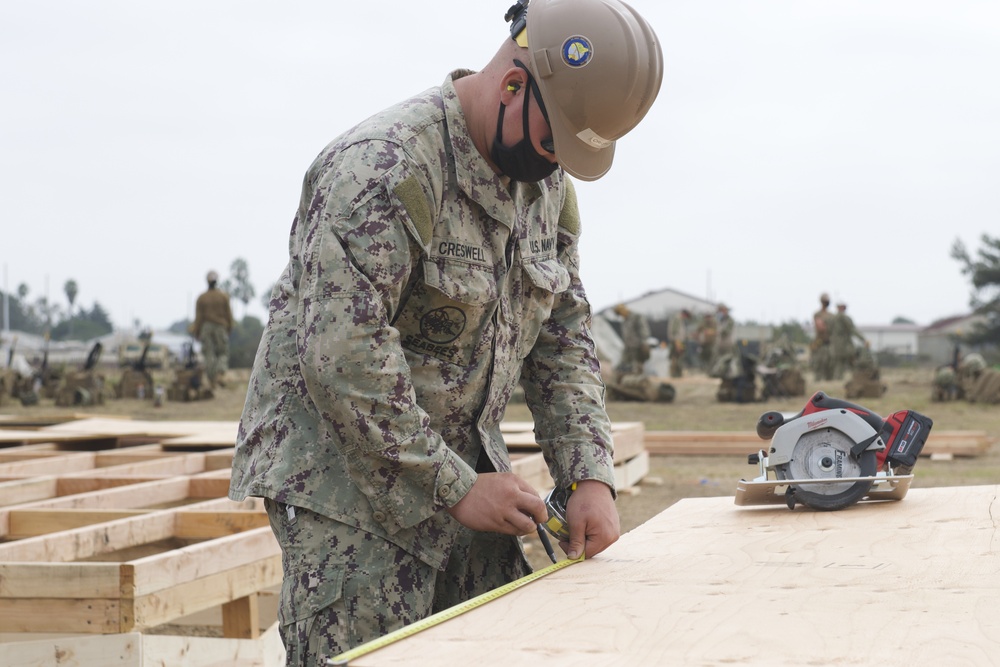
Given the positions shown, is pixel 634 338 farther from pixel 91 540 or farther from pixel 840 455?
pixel 840 455

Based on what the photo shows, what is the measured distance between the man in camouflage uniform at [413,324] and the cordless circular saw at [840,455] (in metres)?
0.75

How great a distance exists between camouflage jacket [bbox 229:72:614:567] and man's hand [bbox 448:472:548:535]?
25 mm

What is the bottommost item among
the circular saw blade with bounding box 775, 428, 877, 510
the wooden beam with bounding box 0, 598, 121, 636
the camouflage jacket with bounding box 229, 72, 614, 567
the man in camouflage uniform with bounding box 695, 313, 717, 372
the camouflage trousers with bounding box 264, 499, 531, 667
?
the wooden beam with bounding box 0, 598, 121, 636

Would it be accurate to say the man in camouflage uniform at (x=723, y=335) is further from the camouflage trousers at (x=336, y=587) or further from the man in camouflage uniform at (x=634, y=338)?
the camouflage trousers at (x=336, y=587)

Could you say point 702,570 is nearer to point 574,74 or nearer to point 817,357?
point 574,74

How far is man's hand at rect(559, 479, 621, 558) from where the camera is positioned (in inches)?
94.0

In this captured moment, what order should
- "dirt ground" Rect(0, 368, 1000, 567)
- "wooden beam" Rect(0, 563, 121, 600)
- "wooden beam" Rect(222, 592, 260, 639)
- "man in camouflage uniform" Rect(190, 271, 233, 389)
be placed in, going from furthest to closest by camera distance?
"man in camouflage uniform" Rect(190, 271, 233, 389), "dirt ground" Rect(0, 368, 1000, 567), "wooden beam" Rect(222, 592, 260, 639), "wooden beam" Rect(0, 563, 121, 600)

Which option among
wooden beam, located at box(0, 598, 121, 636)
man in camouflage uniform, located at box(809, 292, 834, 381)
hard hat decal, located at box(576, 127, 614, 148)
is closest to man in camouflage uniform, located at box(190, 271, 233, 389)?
man in camouflage uniform, located at box(809, 292, 834, 381)

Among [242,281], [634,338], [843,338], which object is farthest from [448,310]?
[242,281]

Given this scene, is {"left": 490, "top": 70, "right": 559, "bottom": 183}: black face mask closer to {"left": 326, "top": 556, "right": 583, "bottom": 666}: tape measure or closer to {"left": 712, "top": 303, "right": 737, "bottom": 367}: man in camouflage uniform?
{"left": 326, "top": 556, "right": 583, "bottom": 666}: tape measure

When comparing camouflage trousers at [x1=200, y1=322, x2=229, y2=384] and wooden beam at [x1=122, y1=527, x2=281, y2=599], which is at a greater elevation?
camouflage trousers at [x1=200, y1=322, x2=229, y2=384]

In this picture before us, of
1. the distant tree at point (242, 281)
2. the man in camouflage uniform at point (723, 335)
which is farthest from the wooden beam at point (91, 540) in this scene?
the distant tree at point (242, 281)

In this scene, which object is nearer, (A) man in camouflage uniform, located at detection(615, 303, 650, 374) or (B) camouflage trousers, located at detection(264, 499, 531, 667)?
(B) camouflage trousers, located at detection(264, 499, 531, 667)

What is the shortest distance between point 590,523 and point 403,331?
1.97 ft
